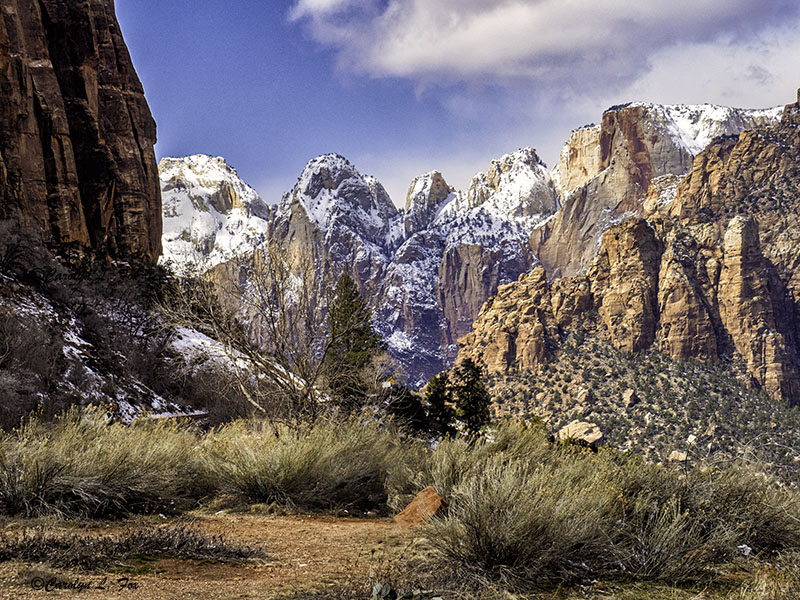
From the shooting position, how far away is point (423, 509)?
6.00 m

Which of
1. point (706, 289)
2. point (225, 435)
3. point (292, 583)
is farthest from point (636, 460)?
point (706, 289)

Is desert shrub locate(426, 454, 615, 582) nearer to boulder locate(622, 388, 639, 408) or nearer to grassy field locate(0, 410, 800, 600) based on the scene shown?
grassy field locate(0, 410, 800, 600)

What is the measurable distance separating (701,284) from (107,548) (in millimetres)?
136339

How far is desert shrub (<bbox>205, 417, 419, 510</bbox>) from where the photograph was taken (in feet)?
25.5

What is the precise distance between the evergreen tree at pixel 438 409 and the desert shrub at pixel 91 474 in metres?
22.0

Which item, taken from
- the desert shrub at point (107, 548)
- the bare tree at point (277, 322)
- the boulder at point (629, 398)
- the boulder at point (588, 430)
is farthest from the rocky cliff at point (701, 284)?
the desert shrub at point (107, 548)

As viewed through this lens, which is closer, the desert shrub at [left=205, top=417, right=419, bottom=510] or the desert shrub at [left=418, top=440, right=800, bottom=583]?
the desert shrub at [left=418, top=440, right=800, bottom=583]

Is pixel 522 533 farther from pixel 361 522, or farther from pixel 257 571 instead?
pixel 361 522

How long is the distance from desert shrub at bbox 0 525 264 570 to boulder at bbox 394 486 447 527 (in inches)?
65.3

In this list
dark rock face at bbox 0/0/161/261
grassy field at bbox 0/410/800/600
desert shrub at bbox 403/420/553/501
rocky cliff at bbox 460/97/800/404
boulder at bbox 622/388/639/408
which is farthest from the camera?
rocky cliff at bbox 460/97/800/404

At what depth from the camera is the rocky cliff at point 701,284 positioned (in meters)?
114

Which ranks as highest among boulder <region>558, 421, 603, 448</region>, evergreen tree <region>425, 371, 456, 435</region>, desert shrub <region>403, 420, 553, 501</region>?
desert shrub <region>403, 420, 553, 501</region>

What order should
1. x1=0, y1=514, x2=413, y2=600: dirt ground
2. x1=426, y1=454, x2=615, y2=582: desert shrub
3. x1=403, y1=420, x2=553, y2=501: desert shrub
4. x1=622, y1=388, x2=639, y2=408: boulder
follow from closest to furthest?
x1=0, y1=514, x2=413, y2=600: dirt ground, x1=426, y1=454, x2=615, y2=582: desert shrub, x1=403, y1=420, x2=553, y2=501: desert shrub, x1=622, y1=388, x2=639, y2=408: boulder

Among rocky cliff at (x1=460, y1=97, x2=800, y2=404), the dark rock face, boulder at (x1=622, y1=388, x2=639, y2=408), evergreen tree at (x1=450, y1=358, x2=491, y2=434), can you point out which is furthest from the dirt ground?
rocky cliff at (x1=460, y1=97, x2=800, y2=404)
